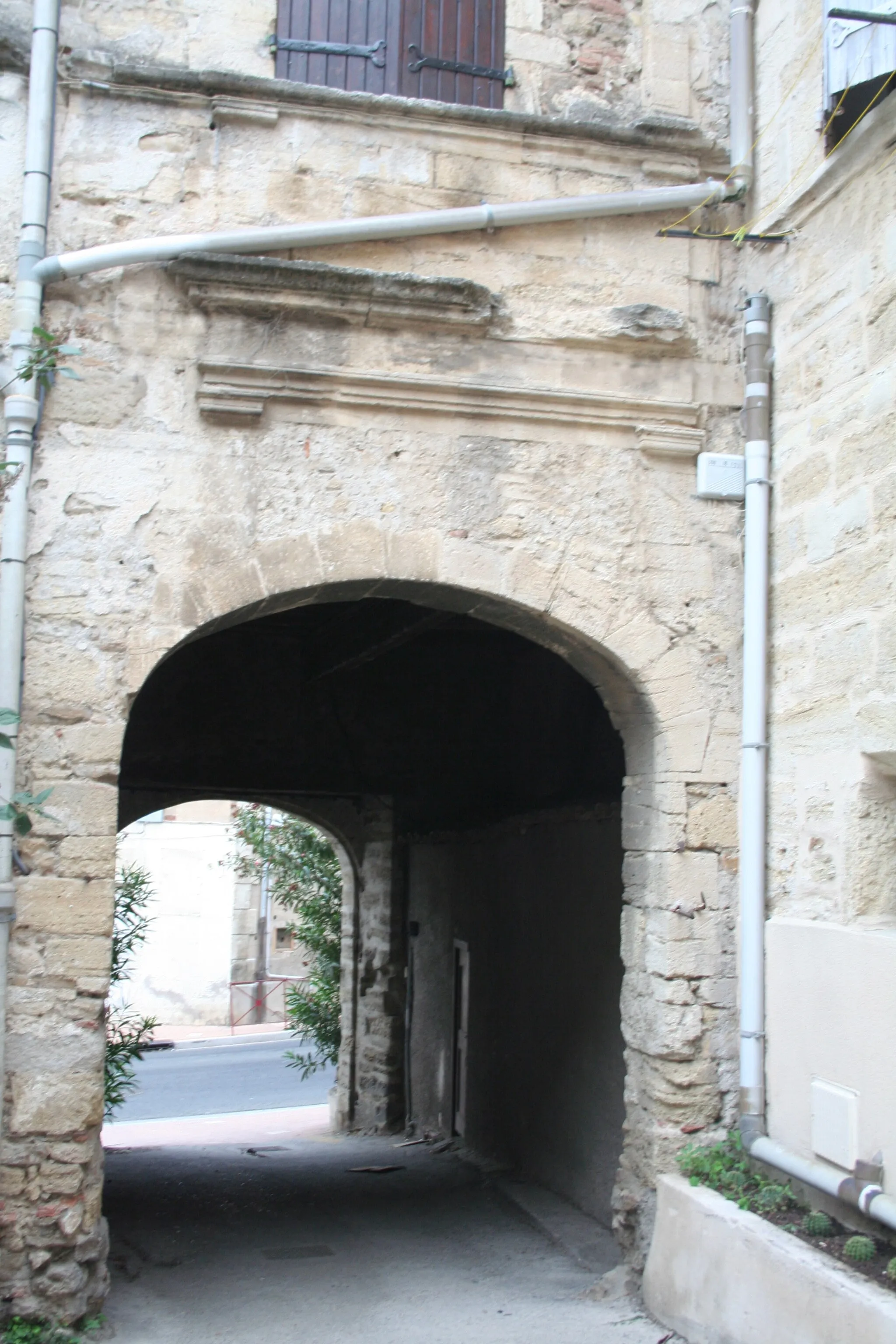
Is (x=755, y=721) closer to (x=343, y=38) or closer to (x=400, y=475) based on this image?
(x=400, y=475)

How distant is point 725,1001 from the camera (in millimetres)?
4156

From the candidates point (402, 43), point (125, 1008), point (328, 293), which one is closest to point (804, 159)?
point (402, 43)

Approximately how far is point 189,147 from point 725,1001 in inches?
129

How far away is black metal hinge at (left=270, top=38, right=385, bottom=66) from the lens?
4355 mm

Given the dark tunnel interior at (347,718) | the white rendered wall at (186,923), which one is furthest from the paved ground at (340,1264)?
the white rendered wall at (186,923)

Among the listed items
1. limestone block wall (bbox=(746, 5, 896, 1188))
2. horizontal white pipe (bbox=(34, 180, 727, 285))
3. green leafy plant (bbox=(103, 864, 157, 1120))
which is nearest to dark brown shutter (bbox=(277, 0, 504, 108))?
horizontal white pipe (bbox=(34, 180, 727, 285))

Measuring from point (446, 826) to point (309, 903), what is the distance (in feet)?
9.58

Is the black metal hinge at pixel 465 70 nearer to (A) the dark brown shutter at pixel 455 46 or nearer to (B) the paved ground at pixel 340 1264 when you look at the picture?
(A) the dark brown shutter at pixel 455 46

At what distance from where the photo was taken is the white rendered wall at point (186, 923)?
19.2 m

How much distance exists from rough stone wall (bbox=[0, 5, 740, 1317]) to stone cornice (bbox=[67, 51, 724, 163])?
0.02 meters

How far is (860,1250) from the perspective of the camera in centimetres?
327

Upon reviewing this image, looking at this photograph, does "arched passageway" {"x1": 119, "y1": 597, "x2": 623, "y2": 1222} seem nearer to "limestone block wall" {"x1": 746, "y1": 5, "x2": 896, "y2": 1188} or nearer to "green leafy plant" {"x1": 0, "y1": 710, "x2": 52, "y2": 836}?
"limestone block wall" {"x1": 746, "y1": 5, "x2": 896, "y2": 1188}

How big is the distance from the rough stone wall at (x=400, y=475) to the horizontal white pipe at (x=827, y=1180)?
0.29 meters

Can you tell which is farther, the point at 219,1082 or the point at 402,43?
the point at 219,1082
